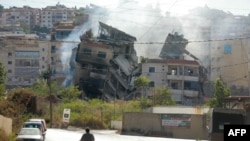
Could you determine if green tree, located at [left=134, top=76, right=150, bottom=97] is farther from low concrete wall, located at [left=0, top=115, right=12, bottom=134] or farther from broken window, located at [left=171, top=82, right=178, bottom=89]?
low concrete wall, located at [left=0, top=115, right=12, bottom=134]

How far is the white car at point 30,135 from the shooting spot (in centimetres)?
2992

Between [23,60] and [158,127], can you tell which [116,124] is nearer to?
[158,127]

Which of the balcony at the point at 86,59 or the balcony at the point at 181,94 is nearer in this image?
the balcony at the point at 86,59

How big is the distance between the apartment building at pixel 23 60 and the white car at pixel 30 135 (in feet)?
278

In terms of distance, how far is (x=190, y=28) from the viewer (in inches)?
4547

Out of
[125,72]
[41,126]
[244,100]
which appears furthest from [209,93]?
[41,126]

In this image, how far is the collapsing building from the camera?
88625mm

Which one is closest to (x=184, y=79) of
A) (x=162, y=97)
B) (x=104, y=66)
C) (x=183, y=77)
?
(x=183, y=77)

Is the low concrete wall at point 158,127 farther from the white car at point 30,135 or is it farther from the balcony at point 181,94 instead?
the balcony at point 181,94

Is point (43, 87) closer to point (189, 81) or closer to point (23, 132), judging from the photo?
point (189, 81)

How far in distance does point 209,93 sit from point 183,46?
34.8ft

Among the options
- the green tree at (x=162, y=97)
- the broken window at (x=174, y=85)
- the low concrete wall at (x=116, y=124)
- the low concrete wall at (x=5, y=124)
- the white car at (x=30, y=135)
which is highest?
the broken window at (x=174, y=85)

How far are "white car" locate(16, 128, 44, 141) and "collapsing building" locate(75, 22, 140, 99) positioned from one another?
56064mm

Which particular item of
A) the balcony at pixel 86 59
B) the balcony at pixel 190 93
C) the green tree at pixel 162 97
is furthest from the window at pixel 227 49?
the green tree at pixel 162 97
